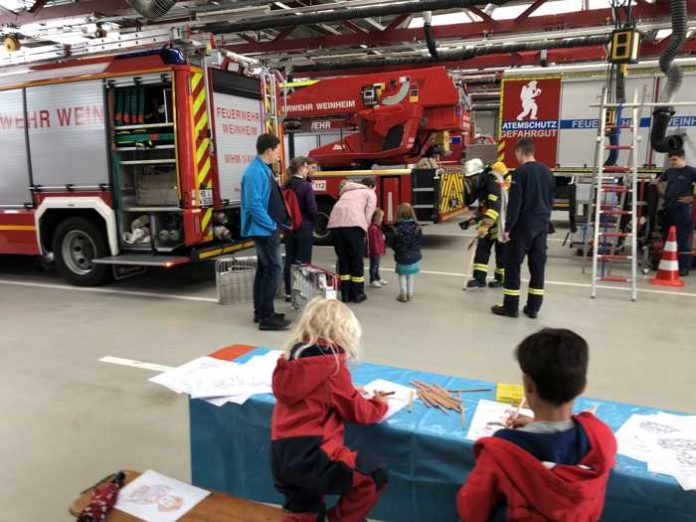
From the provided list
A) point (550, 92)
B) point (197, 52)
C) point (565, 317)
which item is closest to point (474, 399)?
point (565, 317)

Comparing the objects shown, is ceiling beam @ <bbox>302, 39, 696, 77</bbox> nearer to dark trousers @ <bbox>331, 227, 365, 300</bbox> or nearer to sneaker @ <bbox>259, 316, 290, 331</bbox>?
dark trousers @ <bbox>331, 227, 365, 300</bbox>

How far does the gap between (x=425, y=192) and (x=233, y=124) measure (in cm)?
388

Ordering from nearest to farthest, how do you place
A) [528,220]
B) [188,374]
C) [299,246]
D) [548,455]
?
[548,455], [188,374], [528,220], [299,246]

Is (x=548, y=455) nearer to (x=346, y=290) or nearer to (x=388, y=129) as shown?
(x=346, y=290)

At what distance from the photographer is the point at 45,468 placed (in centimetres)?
317

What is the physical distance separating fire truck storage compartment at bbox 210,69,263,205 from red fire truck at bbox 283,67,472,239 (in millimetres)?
→ 2549

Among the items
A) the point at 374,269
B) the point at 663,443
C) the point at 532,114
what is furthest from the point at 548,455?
the point at 532,114

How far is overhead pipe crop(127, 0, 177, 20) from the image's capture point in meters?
7.88

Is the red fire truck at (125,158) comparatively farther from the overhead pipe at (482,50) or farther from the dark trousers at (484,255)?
the overhead pipe at (482,50)

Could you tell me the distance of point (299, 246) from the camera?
253 inches

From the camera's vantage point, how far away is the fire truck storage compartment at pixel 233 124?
7.13 m

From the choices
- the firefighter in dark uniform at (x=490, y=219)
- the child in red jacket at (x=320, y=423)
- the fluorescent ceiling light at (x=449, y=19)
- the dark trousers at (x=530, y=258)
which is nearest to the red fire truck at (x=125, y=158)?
the firefighter in dark uniform at (x=490, y=219)

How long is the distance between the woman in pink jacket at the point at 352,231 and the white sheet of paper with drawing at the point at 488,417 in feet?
13.8

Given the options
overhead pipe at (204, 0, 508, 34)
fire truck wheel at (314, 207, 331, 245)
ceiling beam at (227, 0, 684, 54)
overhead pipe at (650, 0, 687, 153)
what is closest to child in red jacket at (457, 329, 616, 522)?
overhead pipe at (204, 0, 508, 34)
